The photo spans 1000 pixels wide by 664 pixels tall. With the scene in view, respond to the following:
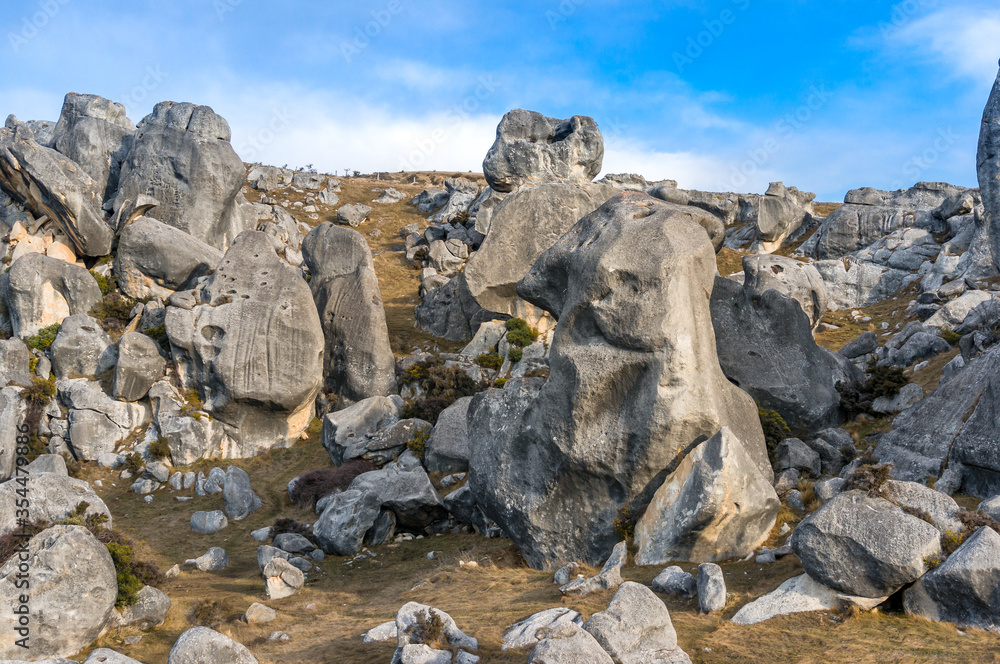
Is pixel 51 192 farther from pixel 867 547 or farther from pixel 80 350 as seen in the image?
pixel 867 547

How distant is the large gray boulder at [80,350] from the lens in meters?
27.4

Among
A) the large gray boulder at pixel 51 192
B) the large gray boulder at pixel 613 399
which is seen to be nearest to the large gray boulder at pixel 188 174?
the large gray boulder at pixel 51 192

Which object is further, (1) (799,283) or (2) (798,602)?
(1) (799,283)

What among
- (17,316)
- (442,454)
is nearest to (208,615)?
(442,454)

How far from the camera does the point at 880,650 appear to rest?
9414mm

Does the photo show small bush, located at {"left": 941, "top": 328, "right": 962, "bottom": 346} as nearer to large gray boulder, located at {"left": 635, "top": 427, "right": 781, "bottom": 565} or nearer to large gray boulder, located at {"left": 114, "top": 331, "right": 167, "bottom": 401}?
large gray boulder, located at {"left": 635, "top": 427, "right": 781, "bottom": 565}

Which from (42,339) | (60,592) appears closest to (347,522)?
(60,592)

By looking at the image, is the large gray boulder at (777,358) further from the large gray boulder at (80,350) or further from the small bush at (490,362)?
→ the large gray boulder at (80,350)

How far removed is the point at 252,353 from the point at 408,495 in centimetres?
1107

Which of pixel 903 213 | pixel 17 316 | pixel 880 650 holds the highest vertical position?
pixel 903 213

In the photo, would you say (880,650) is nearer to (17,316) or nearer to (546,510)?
(546,510)

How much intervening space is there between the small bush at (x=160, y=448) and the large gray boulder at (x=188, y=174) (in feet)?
48.3

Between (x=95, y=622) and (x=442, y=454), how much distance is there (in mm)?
11624

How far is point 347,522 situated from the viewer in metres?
18.7
